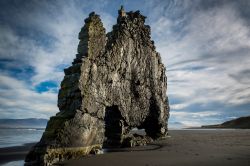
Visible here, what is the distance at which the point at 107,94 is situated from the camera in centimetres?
2638

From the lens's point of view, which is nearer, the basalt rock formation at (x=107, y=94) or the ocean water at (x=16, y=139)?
the basalt rock formation at (x=107, y=94)

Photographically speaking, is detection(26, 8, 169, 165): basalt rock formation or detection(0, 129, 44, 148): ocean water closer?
detection(26, 8, 169, 165): basalt rock formation

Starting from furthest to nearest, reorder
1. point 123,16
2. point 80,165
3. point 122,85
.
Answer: point 123,16
point 122,85
point 80,165

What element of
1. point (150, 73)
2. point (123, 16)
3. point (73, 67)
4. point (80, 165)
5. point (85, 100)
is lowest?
point (80, 165)

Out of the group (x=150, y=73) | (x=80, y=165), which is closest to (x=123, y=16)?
(x=150, y=73)

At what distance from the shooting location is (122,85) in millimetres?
30281

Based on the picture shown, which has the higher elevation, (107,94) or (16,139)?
(107,94)

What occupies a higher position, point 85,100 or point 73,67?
point 73,67

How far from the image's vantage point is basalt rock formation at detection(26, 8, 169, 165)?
18609 mm

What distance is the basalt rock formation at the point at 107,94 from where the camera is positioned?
18.6m

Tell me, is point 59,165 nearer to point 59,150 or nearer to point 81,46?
point 59,150

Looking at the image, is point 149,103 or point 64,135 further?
point 149,103

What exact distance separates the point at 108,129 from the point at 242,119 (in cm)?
11596

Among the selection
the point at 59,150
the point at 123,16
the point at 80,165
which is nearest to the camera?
the point at 80,165
